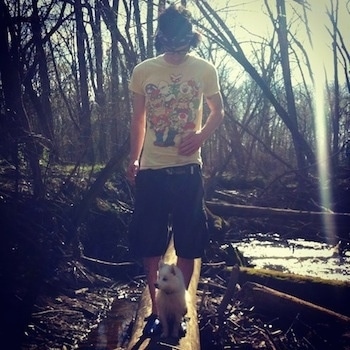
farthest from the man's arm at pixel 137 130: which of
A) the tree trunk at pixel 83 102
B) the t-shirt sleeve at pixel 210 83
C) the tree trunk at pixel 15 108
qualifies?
the tree trunk at pixel 83 102

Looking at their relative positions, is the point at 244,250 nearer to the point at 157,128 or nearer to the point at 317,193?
the point at 317,193

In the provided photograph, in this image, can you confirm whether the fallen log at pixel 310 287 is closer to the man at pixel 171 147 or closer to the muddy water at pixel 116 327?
the muddy water at pixel 116 327

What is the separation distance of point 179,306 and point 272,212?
5.04 meters

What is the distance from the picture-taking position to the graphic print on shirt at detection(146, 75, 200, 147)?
3285 mm

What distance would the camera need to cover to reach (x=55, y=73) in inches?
478

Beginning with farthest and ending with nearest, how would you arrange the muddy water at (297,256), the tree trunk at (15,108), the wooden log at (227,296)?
the muddy water at (297,256)
the tree trunk at (15,108)
the wooden log at (227,296)

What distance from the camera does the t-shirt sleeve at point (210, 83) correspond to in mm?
3359

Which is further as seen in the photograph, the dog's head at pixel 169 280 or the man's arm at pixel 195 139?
the man's arm at pixel 195 139

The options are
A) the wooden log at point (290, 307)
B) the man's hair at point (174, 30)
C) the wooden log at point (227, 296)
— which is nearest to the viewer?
the man's hair at point (174, 30)

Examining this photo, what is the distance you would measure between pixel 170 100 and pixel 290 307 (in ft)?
7.79

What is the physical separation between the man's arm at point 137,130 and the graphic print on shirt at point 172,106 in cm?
12

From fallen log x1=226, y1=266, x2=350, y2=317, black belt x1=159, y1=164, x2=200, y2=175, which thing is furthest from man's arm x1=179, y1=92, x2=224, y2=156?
fallen log x1=226, y1=266, x2=350, y2=317

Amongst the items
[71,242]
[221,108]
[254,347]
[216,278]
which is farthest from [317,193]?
[221,108]

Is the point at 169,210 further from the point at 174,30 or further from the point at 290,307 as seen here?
the point at 290,307
